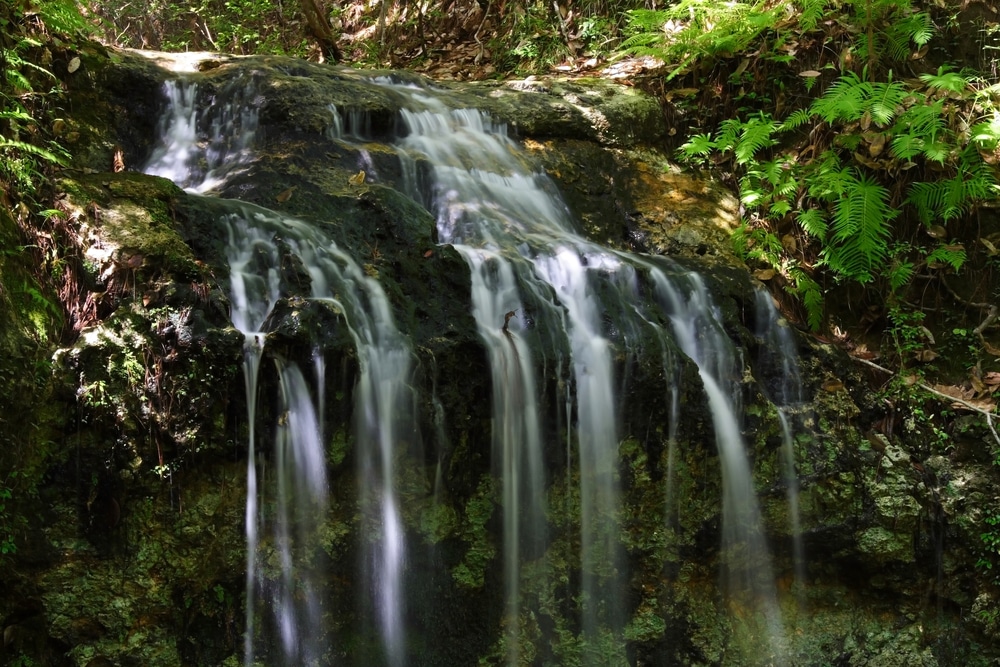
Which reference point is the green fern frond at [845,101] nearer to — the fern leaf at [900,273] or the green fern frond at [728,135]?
the green fern frond at [728,135]

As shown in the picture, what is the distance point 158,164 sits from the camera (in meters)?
5.35

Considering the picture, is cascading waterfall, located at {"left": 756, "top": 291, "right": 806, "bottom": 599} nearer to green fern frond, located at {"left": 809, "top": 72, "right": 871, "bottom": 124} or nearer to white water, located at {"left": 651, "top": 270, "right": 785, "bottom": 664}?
white water, located at {"left": 651, "top": 270, "right": 785, "bottom": 664}

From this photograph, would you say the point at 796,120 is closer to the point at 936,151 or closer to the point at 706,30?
the point at 936,151

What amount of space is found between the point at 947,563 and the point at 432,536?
3.15 meters

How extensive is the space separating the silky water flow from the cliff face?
0.02m

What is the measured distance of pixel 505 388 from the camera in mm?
3988

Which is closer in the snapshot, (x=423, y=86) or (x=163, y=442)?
(x=163, y=442)

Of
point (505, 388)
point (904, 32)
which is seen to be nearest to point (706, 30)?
point (904, 32)

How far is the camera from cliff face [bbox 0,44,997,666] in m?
3.28

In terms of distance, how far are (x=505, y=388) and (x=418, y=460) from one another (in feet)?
1.85

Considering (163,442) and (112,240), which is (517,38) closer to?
(112,240)

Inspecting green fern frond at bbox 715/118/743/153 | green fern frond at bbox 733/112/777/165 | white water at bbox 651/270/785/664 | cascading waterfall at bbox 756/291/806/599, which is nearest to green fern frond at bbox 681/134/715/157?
green fern frond at bbox 715/118/743/153

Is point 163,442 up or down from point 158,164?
down

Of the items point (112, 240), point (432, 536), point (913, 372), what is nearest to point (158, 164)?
point (112, 240)
